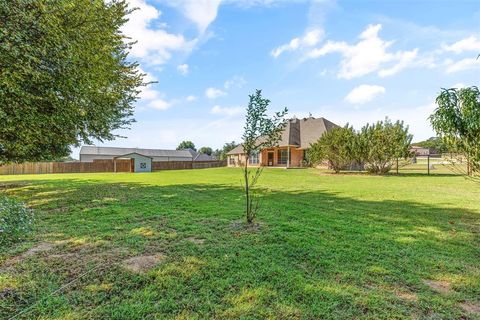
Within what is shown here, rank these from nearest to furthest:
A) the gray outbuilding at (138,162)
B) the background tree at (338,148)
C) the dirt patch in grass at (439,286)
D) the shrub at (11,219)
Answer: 1. the dirt patch in grass at (439,286)
2. the shrub at (11,219)
3. the background tree at (338,148)
4. the gray outbuilding at (138,162)

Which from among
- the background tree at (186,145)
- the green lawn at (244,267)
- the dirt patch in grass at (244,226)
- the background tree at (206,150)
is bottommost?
the green lawn at (244,267)

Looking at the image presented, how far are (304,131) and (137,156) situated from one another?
1982 centimetres

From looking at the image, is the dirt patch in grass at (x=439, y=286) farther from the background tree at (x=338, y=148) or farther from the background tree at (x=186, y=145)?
the background tree at (x=186, y=145)

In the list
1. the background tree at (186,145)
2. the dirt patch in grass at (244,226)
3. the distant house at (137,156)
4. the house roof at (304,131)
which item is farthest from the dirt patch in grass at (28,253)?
the background tree at (186,145)

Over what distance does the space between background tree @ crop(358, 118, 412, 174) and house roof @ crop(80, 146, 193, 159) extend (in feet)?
131

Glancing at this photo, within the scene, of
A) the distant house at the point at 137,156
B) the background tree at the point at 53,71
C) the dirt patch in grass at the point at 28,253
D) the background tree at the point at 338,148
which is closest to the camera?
the dirt patch in grass at the point at 28,253

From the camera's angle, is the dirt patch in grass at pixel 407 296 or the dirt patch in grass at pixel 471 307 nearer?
the dirt patch in grass at pixel 471 307

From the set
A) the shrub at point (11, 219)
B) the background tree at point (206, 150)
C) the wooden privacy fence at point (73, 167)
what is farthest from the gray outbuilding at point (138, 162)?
the background tree at point (206, 150)

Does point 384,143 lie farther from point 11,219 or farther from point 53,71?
point 11,219

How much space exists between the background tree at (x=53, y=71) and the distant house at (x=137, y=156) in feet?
72.6

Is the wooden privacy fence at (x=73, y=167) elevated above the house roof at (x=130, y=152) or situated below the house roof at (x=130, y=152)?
below

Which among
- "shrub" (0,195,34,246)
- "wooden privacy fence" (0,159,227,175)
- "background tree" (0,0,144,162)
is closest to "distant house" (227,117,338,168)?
"wooden privacy fence" (0,159,227,175)

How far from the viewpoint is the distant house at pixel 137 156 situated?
31031 millimetres

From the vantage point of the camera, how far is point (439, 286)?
9.38 feet
